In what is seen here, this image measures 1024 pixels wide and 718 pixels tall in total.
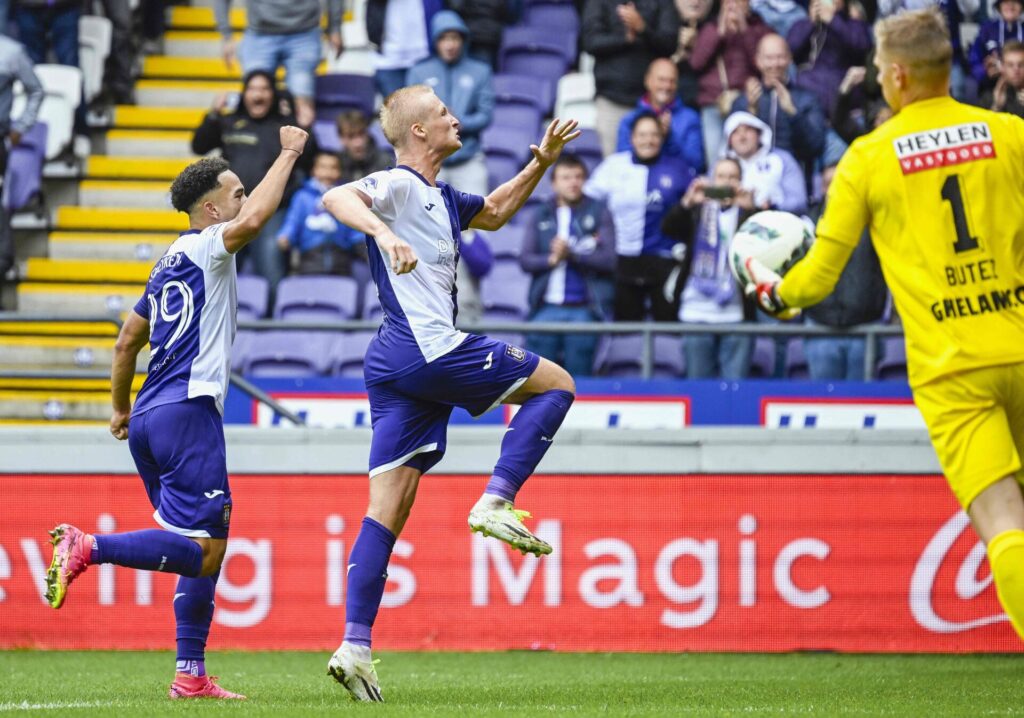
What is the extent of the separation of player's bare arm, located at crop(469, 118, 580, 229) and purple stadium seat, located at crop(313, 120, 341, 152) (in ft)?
22.1

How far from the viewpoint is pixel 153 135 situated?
48.4 ft

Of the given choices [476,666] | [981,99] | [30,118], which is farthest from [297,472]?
[981,99]

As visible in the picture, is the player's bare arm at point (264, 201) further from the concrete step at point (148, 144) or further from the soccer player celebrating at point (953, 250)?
the concrete step at point (148, 144)

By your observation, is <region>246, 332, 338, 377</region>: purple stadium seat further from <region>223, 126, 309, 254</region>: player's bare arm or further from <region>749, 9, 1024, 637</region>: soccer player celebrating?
<region>749, 9, 1024, 637</region>: soccer player celebrating

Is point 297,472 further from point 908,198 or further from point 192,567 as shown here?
point 908,198

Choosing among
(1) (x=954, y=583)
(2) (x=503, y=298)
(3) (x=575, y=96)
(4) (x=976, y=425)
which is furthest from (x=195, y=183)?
(3) (x=575, y=96)

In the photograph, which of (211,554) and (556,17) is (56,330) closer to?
(556,17)

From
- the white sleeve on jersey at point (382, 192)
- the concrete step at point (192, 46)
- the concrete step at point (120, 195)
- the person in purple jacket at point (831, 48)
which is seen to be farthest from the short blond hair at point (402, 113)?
the concrete step at point (192, 46)

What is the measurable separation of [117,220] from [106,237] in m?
0.22

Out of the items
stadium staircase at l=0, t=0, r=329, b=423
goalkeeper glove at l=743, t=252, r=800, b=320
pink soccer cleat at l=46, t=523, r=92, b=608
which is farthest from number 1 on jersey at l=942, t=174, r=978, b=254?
stadium staircase at l=0, t=0, r=329, b=423

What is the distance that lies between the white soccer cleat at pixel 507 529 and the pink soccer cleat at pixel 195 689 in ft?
4.41

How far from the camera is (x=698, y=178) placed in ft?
39.3

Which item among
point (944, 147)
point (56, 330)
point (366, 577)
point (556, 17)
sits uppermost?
point (556, 17)

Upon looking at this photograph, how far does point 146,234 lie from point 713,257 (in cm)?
533
